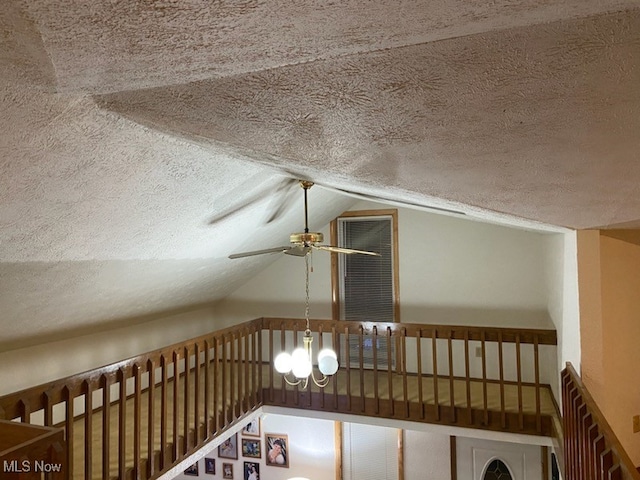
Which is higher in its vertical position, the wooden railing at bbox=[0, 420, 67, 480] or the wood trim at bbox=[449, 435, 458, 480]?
the wooden railing at bbox=[0, 420, 67, 480]

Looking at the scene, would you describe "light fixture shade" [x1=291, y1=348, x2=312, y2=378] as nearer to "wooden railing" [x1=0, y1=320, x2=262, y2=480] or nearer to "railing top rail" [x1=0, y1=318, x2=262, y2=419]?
"wooden railing" [x1=0, y1=320, x2=262, y2=480]

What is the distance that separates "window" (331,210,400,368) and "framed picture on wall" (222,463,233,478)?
2.48 meters

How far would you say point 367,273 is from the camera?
6.45m

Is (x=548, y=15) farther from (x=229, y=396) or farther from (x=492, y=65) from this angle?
(x=229, y=396)

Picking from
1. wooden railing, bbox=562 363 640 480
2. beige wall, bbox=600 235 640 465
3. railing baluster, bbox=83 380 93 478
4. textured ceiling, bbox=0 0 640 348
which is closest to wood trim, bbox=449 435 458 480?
wooden railing, bbox=562 363 640 480

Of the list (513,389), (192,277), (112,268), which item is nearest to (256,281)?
(192,277)

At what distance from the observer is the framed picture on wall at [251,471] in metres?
6.94

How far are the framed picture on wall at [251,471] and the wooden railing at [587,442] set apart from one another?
185 inches

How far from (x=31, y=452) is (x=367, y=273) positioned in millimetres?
5116

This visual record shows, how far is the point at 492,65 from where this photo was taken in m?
0.92

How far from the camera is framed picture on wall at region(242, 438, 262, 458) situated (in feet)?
22.9

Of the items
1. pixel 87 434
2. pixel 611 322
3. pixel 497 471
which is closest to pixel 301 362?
pixel 87 434

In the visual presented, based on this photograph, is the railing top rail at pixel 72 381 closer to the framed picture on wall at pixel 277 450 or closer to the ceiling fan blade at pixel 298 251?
the ceiling fan blade at pixel 298 251

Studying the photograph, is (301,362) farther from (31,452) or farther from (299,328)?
(31,452)
